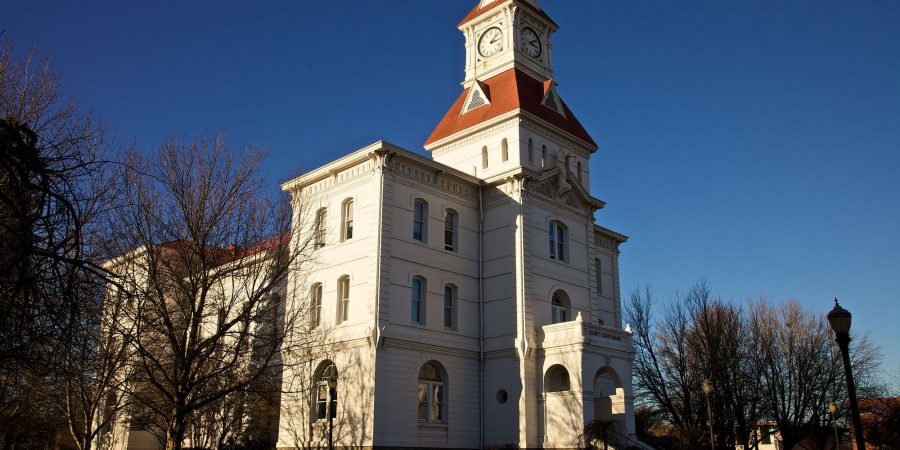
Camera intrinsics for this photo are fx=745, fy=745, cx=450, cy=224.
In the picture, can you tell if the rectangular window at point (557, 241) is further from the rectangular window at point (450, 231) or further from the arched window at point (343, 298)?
the arched window at point (343, 298)

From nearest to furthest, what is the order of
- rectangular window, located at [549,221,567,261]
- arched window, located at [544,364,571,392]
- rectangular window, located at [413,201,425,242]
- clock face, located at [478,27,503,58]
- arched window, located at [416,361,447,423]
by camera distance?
arched window, located at [416,361,447,423]
arched window, located at [544,364,571,392]
rectangular window, located at [413,201,425,242]
rectangular window, located at [549,221,567,261]
clock face, located at [478,27,503,58]

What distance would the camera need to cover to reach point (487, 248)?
119 feet

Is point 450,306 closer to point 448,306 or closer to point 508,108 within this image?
point 448,306

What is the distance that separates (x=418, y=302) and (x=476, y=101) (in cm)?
1302

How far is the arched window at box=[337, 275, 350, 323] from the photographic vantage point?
3291cm

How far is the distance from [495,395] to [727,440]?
18495 mm

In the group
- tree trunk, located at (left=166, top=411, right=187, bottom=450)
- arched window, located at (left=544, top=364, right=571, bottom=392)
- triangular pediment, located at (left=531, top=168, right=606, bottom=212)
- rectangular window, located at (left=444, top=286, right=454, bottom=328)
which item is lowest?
tree trunk, located at (left=166, top=411, right=187, bottom=450)

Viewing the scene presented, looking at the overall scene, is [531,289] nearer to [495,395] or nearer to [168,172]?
[495,395]

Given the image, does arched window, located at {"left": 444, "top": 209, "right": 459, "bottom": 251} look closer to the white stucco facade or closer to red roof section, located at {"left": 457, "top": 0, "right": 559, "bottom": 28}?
the white stucco facade

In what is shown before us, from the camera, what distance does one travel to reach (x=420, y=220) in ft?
112

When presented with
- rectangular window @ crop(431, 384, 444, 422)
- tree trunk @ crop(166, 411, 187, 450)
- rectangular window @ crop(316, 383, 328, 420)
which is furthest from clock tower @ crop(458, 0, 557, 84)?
tree trunk @ crop(166, 411, 187, 450)

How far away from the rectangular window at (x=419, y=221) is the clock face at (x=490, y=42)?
12.8m

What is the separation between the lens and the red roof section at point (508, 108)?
38.7 meters

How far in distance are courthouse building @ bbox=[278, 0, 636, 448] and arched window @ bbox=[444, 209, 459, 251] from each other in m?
0.06
